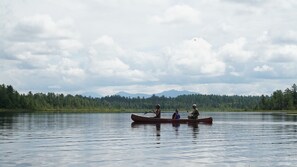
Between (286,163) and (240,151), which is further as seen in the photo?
(240,151)

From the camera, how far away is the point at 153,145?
38.1 meters

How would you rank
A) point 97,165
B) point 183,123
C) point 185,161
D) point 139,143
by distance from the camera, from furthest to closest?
1. point 183,123
2. point 139,143
3. point 185,161
4. point 97,165

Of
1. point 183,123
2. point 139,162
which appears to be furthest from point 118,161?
point 183,123

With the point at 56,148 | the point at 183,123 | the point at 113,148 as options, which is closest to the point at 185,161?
the point at 113,148

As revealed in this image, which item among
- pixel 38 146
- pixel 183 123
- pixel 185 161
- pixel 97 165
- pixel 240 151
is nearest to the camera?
pixel 97 165

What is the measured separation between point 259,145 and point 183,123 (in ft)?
123

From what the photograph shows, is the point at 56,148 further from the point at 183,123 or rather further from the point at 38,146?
the point at 183,123

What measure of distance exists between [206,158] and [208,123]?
49035mm

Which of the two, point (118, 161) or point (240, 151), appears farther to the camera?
point (240, 151)

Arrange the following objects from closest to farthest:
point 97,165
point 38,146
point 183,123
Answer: point 97,165 < point 38,146 < point 183,123

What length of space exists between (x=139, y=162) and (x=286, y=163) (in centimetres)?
827

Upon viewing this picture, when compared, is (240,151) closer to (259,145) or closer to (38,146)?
(259,145)

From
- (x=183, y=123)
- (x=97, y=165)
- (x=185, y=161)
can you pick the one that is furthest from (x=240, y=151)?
(x=183, y=123)

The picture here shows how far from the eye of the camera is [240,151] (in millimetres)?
33750
